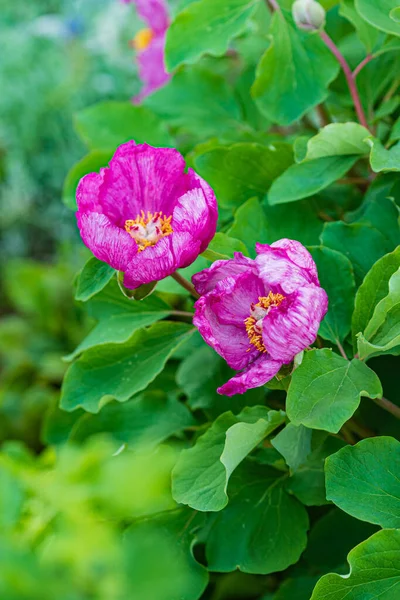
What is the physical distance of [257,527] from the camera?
0.51m

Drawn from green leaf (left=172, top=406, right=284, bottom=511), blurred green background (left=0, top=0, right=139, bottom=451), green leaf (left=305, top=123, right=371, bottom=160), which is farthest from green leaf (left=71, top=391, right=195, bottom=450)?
blurred green background (left=0, top=0, right=139, bottom=451)

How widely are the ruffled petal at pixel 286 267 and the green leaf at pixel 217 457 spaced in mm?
78

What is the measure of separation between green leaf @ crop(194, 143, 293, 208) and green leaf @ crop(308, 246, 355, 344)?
100mm

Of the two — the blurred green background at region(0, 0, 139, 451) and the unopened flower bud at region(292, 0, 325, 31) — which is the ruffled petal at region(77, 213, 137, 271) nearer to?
the unopened flower bud at region(292, 0, 325, 31)

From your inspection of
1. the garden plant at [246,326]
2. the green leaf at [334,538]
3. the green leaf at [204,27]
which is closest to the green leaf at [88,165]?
the garden plant at [246,326]

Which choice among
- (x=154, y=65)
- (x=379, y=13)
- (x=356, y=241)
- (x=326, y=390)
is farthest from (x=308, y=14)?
(x=154, y=65)

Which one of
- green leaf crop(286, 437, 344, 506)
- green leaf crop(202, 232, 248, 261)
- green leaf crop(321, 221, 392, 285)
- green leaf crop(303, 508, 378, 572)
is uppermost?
green leaf crop(202, 232, 248, 261)

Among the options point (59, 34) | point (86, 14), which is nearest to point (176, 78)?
point (59, 34)

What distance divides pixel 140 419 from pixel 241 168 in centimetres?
20

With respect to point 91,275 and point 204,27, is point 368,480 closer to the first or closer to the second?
point 91,275

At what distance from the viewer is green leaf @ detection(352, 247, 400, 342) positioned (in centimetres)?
45

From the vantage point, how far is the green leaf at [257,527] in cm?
49

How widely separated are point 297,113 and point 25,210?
1.91 m

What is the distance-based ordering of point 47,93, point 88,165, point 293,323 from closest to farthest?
point 293,323, point 88,165, point 47,93
